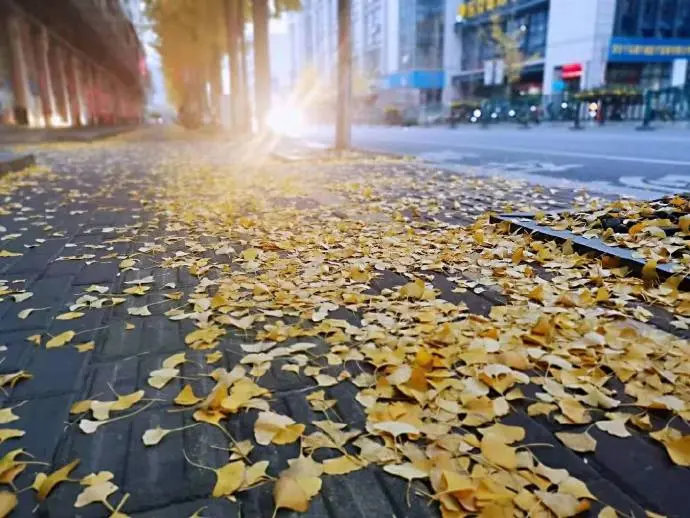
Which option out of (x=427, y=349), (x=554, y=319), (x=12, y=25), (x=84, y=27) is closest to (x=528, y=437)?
(x=427, y=349)

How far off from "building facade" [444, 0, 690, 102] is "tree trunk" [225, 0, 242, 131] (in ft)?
51.6

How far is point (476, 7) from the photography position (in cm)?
4844

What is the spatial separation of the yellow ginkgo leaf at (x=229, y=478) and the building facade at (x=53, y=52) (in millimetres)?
20648

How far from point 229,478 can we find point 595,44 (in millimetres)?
39911

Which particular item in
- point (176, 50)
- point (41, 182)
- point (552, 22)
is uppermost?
point (552, 22)

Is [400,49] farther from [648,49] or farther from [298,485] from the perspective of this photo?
[298,485]

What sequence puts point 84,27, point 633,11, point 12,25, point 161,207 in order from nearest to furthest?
point 161,207 < point 12,25 < point 84,27 < point 633,11

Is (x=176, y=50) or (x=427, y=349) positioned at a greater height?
(x=176, y=50)

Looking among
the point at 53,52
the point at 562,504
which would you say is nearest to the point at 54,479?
the point at 562,504

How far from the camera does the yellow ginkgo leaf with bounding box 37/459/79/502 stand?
1.56 metres

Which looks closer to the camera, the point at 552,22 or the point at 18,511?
the point at 18,511

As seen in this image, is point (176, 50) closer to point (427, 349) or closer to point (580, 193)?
point (580, 193)

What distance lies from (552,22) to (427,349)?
141 ft

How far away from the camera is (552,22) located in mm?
39062
